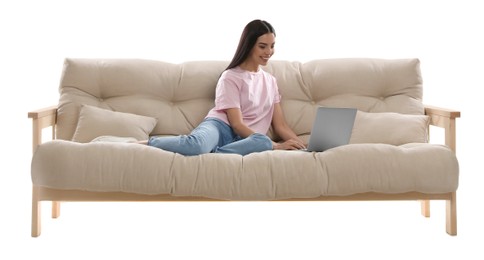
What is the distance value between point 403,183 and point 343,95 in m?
1.04

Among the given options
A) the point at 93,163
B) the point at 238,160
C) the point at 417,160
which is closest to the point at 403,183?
the point at 417,160

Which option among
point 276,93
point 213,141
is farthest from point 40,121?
Result: point 276,93

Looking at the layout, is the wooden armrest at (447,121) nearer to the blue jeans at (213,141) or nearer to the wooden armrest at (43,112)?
the blue jeans at (213,141)

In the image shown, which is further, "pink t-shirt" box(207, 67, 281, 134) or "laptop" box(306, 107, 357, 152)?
"pink t-shirt" box(207, 67, 281, 134)

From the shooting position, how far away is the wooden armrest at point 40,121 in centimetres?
342

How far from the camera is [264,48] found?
3.91 m

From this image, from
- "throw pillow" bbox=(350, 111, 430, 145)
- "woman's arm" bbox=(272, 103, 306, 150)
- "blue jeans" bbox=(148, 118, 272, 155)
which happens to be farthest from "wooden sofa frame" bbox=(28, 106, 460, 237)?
"woman's arm" bbox=(272, 103, 306, 150)

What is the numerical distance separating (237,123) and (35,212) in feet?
4.00

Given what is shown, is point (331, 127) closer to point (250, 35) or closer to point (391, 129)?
point (391, 129)

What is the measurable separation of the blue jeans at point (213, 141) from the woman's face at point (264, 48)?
1.51 ft

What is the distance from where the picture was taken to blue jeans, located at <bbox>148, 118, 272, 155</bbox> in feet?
10.9

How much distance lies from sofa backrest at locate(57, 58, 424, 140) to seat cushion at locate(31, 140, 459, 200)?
2.75ft

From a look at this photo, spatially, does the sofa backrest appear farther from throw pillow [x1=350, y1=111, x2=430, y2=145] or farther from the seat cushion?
the seat cushion

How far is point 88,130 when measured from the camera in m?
3.83
